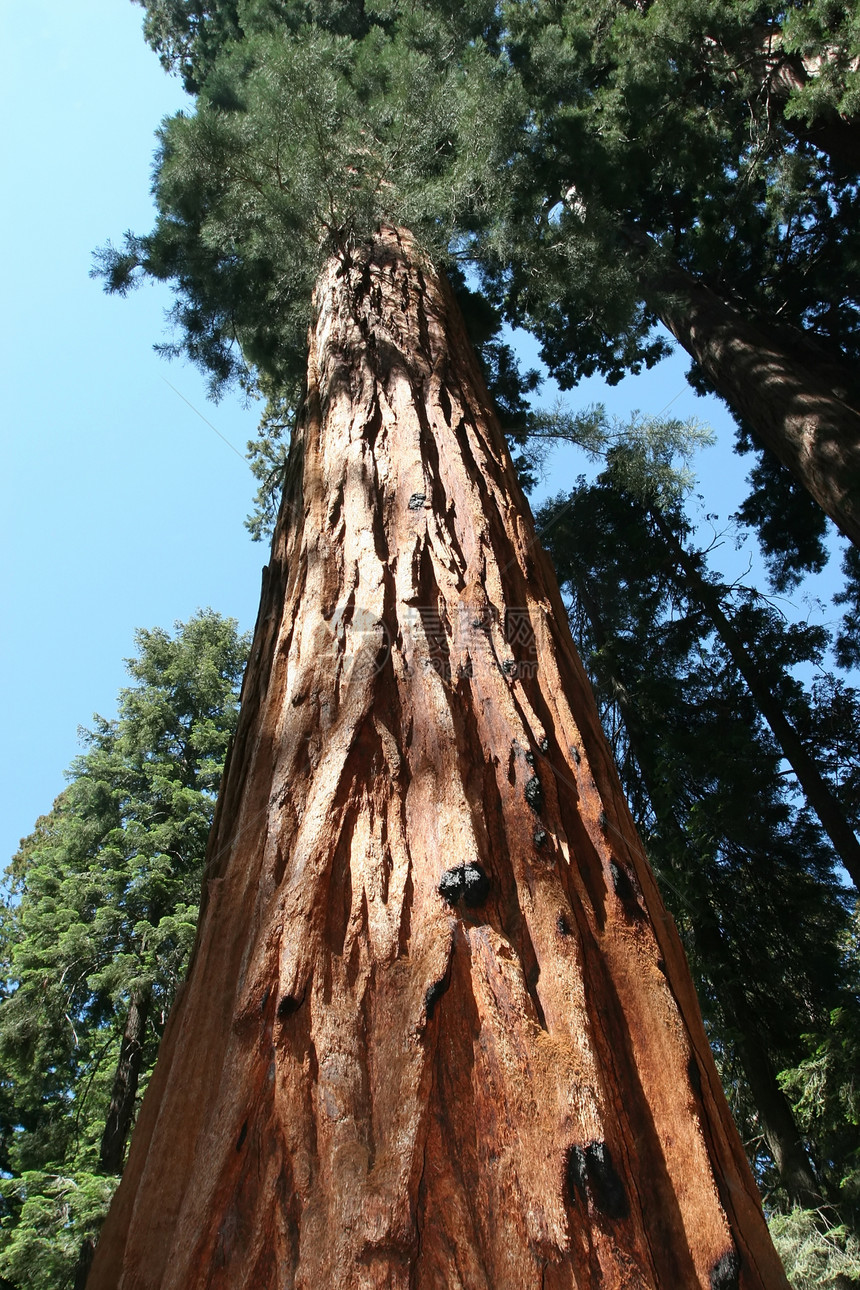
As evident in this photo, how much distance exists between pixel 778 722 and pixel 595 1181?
706 cm

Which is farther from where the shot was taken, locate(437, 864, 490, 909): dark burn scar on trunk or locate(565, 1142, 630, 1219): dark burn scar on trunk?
locate(437, 864, 490, 909): dark burn scar on trunk

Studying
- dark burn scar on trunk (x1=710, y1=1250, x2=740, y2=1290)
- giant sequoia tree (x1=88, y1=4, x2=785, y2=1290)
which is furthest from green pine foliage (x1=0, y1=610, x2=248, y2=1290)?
dark burn scar on trunk (x1=710, y1=1250, x2=740, y2=1290)

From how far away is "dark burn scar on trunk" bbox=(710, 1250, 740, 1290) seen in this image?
1.06m

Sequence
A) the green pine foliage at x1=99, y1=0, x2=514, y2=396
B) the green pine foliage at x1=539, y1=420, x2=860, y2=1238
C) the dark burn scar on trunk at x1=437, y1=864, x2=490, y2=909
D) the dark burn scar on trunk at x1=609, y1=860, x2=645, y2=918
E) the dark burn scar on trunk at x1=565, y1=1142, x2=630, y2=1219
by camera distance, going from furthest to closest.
A: 1. the green pine foliage at x1=539, y1=420, x2=860, y2=1238
2. the green pine foliage at x1=99, y1=0, x2=514, y2=396
3. the dark burn scar on trunk at x1=609, y1=860, x2=645, y2=918
4. the dark burn scar on trunk at x1=437, y1=864, x2=490, y2=909
5. the dark burn scar on trunk at x1=565, y1=1142, x2=630, y2=1219

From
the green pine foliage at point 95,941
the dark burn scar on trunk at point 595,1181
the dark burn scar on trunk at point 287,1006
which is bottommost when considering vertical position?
the dark burn scar on trunk at point 595,1181

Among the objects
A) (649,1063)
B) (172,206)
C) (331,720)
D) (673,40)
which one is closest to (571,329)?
(673,40)

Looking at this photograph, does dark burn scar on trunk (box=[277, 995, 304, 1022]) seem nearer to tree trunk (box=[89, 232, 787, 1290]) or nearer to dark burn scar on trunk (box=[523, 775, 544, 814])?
tree trunk (box=[89, 232, 787, 1290])

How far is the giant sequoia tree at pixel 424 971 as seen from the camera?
41.4 inches

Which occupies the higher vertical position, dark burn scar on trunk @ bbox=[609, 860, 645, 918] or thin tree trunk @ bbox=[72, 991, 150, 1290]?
thin tree trunk @ bbox=[72, 991, 150, 1290]

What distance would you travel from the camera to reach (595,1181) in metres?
1.05

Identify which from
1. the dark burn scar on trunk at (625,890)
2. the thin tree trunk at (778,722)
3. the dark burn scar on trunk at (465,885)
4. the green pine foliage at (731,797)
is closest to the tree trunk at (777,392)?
Result: the green pine foliage at (731,797)

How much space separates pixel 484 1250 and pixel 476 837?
63cm

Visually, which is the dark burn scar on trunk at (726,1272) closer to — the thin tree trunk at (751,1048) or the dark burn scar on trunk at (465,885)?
the dark burn scar on trunk at (465,885)

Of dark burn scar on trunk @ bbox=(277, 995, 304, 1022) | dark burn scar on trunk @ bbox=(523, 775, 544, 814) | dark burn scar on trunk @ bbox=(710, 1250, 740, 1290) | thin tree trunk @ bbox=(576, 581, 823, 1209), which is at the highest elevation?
thin tree trunk @ bbox=(576, 581, 823, 1209)
